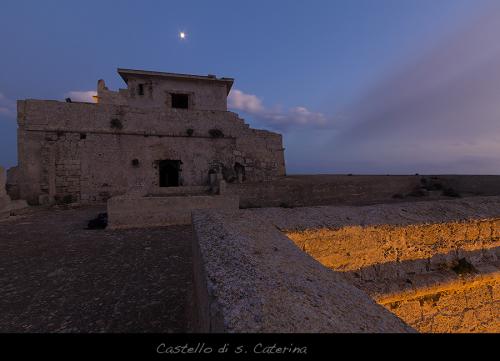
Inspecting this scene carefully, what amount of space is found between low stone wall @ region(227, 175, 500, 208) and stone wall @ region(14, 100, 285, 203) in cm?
341

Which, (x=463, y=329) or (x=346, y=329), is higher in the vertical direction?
(x=346, y=329)

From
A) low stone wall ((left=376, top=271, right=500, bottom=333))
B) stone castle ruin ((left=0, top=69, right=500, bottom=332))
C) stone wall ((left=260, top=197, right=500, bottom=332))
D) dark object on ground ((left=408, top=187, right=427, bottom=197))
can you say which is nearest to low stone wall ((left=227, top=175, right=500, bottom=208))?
dark object on ground ((left=408, top=187, right=427, bottom=197))

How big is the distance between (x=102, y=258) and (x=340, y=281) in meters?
4.43

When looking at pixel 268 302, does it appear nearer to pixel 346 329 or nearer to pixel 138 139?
pixel 346 329

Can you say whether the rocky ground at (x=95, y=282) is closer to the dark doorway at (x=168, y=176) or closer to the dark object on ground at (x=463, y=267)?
the dark object on ground at (x=463, y=267)

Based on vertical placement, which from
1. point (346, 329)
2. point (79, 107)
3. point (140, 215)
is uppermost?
point (79, 107)

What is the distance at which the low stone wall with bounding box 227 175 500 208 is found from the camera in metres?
11.5

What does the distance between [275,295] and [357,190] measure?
44.4 ft

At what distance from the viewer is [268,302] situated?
1.00 m

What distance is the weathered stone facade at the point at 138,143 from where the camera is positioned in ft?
38.5

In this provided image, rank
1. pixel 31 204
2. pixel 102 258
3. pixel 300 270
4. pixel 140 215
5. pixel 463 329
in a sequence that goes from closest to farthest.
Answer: pixel 300 270
pixel 463 329
pixel 102 258
pixel 140 215
pixel 31 204

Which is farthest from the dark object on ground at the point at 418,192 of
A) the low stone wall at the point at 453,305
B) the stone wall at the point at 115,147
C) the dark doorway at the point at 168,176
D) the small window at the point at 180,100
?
the small window at the point at 180,100

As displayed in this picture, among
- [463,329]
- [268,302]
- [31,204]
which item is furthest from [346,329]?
[31,204]

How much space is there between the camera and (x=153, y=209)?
22.0ft
